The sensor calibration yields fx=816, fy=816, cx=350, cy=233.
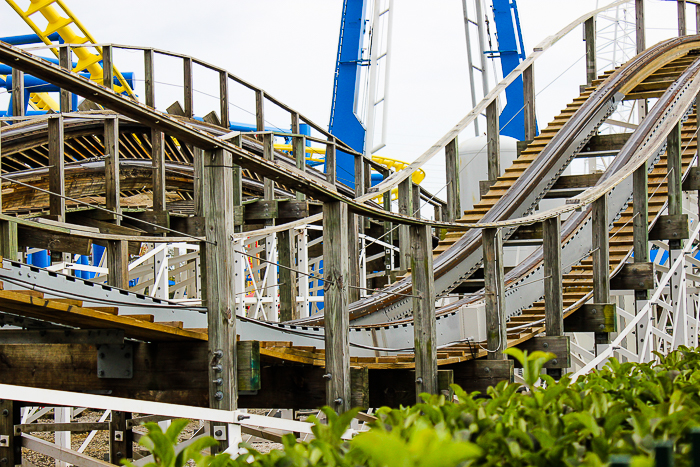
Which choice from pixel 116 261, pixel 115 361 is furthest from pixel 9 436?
pixel 116 261

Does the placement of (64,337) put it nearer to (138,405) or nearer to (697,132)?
(138,405)

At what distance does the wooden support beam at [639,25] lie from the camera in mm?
10469

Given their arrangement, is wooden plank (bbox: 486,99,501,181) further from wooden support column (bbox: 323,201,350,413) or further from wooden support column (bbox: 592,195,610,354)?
wooden support column (bbox: 323,201,350,413)

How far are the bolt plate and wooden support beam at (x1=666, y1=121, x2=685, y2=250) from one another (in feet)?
16.0

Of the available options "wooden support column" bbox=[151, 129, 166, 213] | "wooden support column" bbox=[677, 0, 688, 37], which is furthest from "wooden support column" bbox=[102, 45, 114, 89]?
"wooden support column" bbox=[677, 0, 688, 37]

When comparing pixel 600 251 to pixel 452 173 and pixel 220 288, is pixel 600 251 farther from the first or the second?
pixel 220 288

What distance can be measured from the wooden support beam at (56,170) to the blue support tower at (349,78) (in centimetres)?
1143

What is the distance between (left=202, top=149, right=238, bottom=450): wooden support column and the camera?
2.82 metres

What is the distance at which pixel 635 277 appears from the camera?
239 inches

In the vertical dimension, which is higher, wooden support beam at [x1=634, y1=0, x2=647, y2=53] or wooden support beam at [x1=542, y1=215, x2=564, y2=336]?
wooden support beam at [x1=634, y1=0, x2=647, y2=53]

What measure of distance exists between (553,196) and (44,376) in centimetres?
557

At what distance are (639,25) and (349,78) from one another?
320 inches

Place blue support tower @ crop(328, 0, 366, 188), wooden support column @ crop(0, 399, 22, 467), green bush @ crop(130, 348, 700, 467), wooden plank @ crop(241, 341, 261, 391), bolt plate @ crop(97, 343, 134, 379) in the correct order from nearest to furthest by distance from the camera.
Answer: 1. green bush @ crop(130, 348, 700, 467)
2. wooden plank @ crop(241, 341, 261, 391)
3. bolt plate @ crop(97, 343, 134, 379)
4. wooden support column @ crop(0, 399, 22, 467)
5. blue support tower @ crop(328, 0, 366, 188)

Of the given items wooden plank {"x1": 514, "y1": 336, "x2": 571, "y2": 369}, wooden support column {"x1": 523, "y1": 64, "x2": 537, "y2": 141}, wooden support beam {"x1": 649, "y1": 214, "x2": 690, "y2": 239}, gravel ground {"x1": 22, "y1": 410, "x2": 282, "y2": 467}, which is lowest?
gravel ground {"x1": 22, "y1": 410, "x2": 282, "y2": 467}
